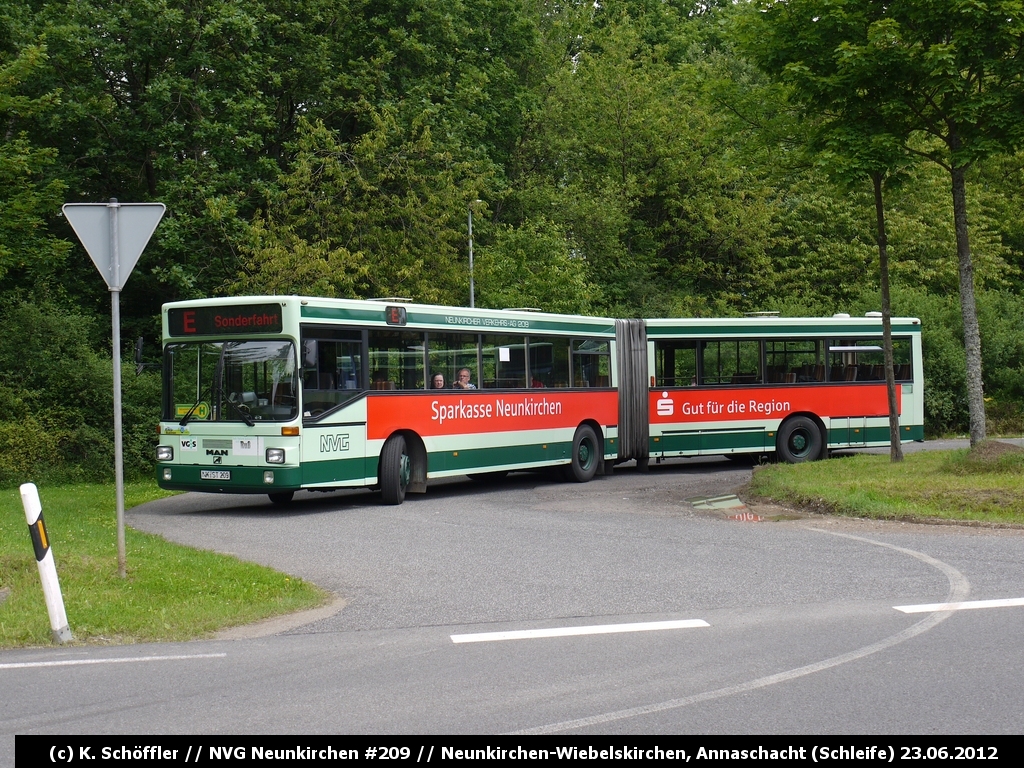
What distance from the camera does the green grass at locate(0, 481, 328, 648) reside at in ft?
29.3

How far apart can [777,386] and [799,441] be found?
1.29 m

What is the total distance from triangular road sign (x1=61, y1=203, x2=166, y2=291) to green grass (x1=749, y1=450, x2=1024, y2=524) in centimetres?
915

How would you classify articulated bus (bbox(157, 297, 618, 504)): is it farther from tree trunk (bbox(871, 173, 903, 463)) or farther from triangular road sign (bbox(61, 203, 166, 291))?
triangular road sign (bbox(61, 203, 166, 291))

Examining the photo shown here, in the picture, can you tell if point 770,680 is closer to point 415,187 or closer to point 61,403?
point 61,403

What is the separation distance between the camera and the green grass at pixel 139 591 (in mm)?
8922

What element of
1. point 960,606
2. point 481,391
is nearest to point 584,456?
point 481,391

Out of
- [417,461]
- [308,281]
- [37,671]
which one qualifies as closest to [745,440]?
[417,461]

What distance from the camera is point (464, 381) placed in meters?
20.7

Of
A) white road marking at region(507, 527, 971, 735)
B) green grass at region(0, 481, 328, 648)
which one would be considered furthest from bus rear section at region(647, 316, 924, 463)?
white road marking at region(507, 527, 971, 735)

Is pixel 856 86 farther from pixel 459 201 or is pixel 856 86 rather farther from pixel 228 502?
pixel 459 201

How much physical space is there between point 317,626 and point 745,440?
17530 millimetres

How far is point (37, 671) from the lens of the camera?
25.0 ft

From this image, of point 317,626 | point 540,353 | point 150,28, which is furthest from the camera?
point 150,28

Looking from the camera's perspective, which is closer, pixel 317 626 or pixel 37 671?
pixel 37 671
